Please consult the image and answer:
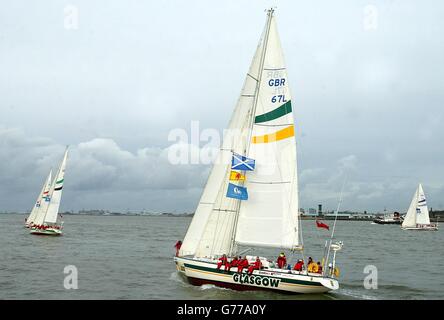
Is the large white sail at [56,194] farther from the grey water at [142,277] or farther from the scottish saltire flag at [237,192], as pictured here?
the scottish saltire flag at [237,192]

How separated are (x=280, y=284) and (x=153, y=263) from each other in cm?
1811

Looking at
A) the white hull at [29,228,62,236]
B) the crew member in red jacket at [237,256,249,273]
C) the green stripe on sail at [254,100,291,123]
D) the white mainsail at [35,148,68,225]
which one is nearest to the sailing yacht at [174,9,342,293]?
the green stripe on sail at [254,100,291,123]

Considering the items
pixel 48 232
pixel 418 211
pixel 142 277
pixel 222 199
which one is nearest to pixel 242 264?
pixel 222 199

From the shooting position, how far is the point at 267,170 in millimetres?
24000

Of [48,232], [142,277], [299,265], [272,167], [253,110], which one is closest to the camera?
[299,265]

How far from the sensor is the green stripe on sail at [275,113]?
77.4 ft

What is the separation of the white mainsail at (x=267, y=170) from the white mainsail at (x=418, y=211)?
304 ft

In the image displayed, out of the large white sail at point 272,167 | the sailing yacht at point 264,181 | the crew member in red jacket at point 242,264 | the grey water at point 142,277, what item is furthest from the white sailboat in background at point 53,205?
the crew member in red jacket at point 242,264

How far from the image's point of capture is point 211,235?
24.9 meters

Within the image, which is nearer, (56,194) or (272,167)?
(272,167)

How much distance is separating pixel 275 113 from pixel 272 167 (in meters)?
2.65

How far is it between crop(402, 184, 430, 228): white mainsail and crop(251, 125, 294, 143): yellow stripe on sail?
304 feet

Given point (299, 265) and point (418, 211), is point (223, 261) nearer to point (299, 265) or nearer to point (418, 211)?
point (299, 265)
